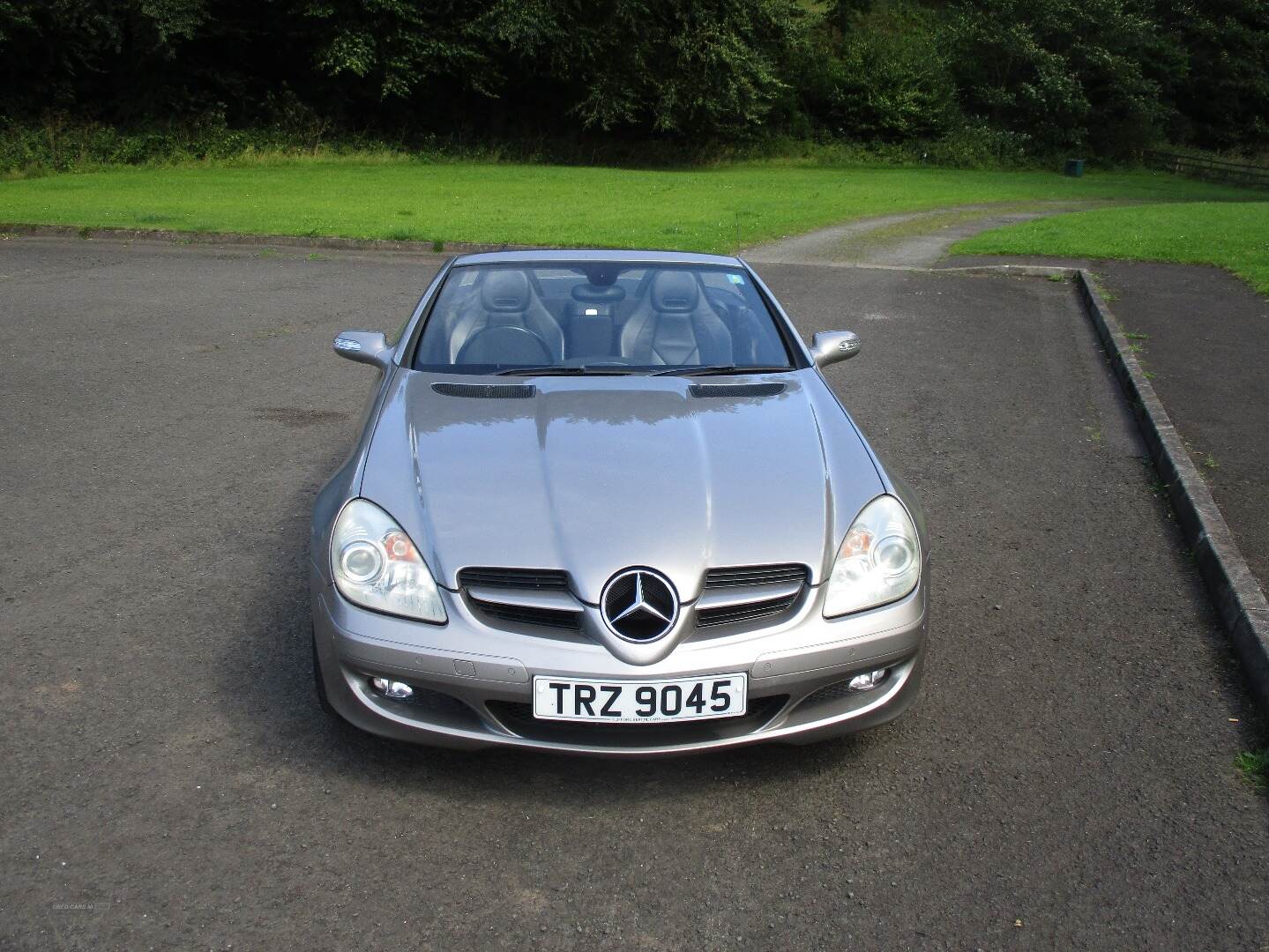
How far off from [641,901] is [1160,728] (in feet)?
6.24

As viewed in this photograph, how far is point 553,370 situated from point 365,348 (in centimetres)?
86

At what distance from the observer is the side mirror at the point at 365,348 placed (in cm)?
480

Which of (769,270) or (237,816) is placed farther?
(769,270)

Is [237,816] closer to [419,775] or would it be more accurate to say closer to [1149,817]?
[419,775]

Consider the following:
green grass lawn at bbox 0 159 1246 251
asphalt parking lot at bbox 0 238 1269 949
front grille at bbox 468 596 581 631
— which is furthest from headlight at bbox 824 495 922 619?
green grass lawn at bbox 0 159 1246 251

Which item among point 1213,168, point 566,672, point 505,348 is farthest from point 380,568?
point 1213,168

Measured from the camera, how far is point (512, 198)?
25.8 meters

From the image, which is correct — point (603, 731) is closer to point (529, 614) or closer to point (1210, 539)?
point (529, 614)

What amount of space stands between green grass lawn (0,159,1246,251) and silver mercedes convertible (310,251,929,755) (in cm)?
1252

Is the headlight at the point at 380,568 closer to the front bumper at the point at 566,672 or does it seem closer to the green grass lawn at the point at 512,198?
the front bumper at the point at 566,672

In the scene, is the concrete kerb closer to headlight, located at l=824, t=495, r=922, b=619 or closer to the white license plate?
headlight, located at l=824, t=495, r=922, b=619

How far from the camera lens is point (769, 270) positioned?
1512 centimetres

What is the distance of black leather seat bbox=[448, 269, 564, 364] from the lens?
15.2 feet

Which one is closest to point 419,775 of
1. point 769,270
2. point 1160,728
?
point 1160,728
